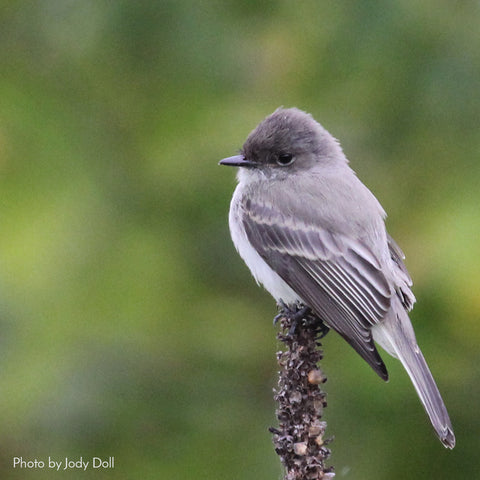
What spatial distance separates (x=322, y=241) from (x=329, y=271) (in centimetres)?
13

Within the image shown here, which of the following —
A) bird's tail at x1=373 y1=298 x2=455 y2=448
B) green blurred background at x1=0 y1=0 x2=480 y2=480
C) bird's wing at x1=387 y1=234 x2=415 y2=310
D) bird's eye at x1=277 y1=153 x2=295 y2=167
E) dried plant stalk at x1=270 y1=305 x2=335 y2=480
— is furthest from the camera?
bird's eye at x1=277 y1=153 x2=295 y2=167

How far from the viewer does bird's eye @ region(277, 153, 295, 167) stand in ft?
14.9

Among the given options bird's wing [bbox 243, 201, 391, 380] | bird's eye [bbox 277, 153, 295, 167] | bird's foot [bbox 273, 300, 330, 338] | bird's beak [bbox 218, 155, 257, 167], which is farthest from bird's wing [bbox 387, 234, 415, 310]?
bird's beak [bbox 218, 155, 257, 167]

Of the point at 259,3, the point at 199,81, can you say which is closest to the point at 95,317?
the point at 199,81

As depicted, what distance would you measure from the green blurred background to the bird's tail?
30 centimetres

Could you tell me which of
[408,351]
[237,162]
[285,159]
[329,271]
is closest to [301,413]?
[408,351]

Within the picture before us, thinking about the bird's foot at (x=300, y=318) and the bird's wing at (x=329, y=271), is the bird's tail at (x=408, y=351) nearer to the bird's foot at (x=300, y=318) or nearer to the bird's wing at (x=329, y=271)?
the bird's wing at (x=329, y=271)

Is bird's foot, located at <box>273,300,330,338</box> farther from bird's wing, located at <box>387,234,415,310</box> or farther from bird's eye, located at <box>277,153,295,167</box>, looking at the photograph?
bird's eye, located at <box>277,153,295,167</box>

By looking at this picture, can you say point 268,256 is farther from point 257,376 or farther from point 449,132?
point 449,132

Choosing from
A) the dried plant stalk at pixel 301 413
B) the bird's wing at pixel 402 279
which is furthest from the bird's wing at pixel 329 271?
the dried plant stalk at pixel 301 413

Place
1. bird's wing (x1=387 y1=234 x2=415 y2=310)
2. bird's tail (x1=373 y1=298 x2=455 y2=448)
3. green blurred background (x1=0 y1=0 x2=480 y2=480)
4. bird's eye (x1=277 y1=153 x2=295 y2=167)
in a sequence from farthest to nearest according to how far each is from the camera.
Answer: bird's eye (x1=277 y1=153 x2=295 y2=167) → green blurred background (x1=0 y1=0 x2=480 y2=480) → bird's wing (x1=387 y1=234 x2=415 y2=310) → bird's tail (x1=373 y1=298 x2=455 y2=448)

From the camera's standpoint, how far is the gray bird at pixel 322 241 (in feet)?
13.0

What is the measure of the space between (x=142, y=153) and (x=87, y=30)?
23.7 inches

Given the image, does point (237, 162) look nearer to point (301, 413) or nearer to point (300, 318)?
point (300, 318)
